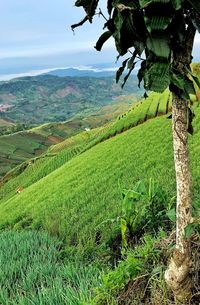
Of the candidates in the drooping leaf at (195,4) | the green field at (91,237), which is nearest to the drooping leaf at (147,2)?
the drooping leaf at (195,4)

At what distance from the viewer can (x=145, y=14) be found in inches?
104

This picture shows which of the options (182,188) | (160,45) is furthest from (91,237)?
(160,45)

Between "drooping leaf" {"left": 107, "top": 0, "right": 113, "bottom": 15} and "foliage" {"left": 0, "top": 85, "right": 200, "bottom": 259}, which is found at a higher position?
"drooping leaf" {"left": 107, "top": 0, "right": 113, "bottom": 15}

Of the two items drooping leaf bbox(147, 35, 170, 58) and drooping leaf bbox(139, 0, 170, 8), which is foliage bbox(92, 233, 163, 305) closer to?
drooping leaf bbox(147, 35, 170, 58)

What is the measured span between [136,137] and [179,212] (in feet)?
46.0

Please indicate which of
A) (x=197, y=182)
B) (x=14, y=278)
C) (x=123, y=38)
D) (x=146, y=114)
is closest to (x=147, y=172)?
(x=197, y=182)

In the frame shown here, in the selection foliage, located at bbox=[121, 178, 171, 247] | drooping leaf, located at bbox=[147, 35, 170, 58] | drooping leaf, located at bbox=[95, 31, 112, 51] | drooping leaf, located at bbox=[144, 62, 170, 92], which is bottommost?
foliage, located at bbox=[121, 178, 171, 247]

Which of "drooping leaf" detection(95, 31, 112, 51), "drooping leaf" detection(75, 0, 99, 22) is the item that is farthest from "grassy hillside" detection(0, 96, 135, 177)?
"drooping leaf" detection(75, 0, 99, 22)

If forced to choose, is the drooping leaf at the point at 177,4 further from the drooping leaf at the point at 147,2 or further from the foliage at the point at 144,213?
the foliage at the point at 144,213

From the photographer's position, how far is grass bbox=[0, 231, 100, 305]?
14.0 ft

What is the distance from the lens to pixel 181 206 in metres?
3.44

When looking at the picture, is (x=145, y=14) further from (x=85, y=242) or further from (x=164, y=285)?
(x=85, y=242)

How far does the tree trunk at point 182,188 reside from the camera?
3123 mm

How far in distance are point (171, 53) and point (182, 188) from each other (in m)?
1.06
